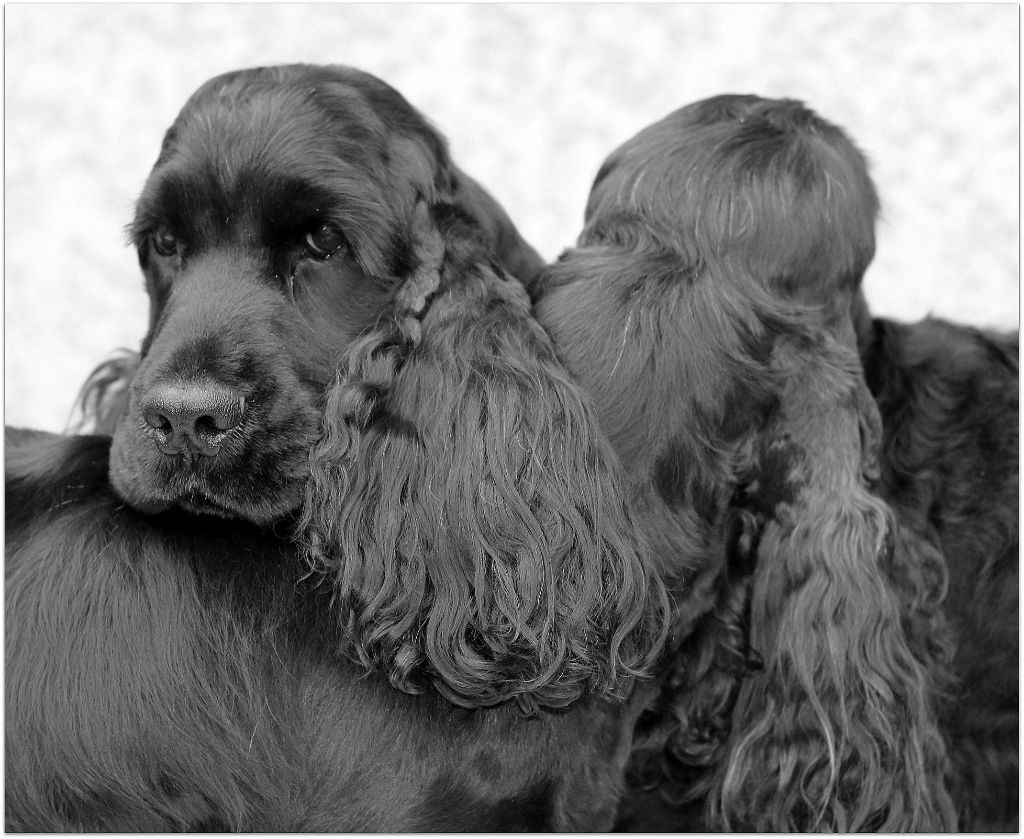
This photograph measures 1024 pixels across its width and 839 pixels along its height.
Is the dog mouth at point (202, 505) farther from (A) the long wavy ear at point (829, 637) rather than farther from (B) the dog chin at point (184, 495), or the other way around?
(A) the long wavy ear at point (829, 637)

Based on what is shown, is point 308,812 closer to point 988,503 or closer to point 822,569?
point 822,569

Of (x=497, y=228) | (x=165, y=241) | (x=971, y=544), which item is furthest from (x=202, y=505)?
(x=971, y=544)

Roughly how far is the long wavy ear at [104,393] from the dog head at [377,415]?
0.70 meters

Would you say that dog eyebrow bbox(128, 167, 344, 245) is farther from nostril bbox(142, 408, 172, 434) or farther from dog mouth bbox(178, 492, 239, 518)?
dog mouth bbox(178, 492, 239, 518)

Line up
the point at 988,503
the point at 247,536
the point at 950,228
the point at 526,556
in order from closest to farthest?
the point at 526,556, the point at 247,536, the point at 988,503, the point at 950,228

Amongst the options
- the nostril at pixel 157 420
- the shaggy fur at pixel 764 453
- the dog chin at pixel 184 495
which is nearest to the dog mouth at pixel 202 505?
the dog chin at pixel 184 495

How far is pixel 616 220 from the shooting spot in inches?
96.0

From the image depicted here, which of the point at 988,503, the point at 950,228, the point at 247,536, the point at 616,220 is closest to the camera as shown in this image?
the point at 247,536

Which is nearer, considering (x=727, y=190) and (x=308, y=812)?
(x=308, y=812)

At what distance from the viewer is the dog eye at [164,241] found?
242 cm

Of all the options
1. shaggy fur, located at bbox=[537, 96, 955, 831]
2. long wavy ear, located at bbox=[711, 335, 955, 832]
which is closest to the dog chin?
shaggy fur, located at bbox=[537, 96, 955, 831]

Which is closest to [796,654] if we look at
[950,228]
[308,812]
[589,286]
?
[589,286]

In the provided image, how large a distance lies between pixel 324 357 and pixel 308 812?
0.81m

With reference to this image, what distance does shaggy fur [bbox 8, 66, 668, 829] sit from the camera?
83.8 inches
